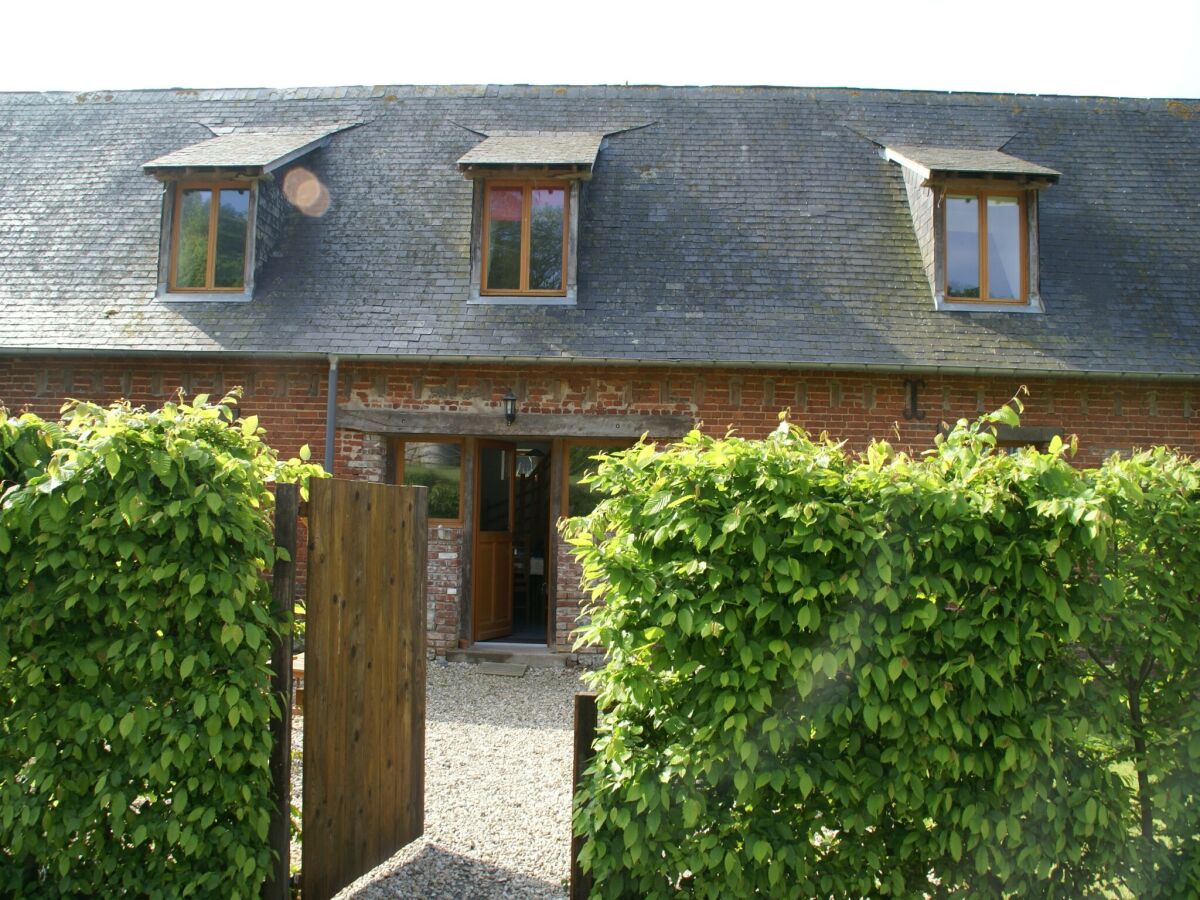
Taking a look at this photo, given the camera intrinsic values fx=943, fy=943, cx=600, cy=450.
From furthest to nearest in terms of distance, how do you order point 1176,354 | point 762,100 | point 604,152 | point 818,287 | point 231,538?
point 762,100 → point 604,152 → point 818,287 → point 1176,354 → point 231,538

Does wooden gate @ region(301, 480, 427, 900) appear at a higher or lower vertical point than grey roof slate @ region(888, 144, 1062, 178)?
lower

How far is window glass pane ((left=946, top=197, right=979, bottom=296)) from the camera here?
998cm

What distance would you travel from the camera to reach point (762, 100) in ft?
40.4

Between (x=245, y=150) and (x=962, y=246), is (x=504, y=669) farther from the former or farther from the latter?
(x=962, y=246)

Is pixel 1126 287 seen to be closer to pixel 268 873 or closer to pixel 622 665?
pixel 622 665

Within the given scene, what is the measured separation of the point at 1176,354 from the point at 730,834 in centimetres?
823

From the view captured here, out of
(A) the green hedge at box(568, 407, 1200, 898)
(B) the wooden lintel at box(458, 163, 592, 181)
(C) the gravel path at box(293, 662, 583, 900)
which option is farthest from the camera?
(B) the wooden lintel at box(458, 163, 592, 181)

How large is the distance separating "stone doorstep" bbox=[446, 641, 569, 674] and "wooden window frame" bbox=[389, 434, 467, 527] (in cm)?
132

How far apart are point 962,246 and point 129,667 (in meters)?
9.28

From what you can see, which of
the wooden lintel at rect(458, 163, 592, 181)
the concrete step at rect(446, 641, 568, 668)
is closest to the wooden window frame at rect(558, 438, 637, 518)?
the concrete step at rect(446, 641, 568, 668)

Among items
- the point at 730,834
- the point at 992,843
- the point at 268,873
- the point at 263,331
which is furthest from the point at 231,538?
the point at 263,331

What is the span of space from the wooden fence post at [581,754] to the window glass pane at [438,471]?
626cm

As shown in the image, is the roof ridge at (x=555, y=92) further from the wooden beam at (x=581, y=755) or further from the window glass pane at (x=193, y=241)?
the wooden beam at (x=581, y=755)

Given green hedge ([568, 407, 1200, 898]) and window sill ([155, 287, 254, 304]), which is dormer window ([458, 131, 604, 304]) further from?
green hedge ([568, 407, 1200, 898])
